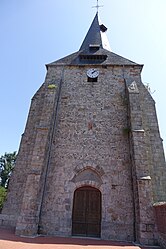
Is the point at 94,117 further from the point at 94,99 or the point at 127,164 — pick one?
the point at 127,164

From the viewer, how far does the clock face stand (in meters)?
12.1

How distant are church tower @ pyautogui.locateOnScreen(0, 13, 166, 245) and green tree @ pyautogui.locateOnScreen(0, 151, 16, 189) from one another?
1063 inches

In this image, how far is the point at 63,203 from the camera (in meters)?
8.63

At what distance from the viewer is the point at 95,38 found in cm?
1620

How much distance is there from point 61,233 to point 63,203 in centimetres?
122

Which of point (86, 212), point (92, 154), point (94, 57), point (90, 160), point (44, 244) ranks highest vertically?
point (94, 57)

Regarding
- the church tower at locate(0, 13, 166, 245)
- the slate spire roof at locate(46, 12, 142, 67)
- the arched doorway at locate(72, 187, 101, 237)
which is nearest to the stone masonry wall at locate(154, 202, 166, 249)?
the church tower at locate(0, 13, 166, 245)

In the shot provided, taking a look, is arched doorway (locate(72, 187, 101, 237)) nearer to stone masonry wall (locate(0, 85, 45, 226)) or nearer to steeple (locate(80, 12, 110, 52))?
stone masonry wall (locate(0, 85, 45, 226))

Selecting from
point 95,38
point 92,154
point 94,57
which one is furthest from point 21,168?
point 95,38

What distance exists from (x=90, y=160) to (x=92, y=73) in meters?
5.96

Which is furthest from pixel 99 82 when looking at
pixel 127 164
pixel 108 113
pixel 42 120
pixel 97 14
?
pixel 97 14

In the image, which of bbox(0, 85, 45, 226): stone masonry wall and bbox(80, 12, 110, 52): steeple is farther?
bbox(80, 12, 110, 52): steeple

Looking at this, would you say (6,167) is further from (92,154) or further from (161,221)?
(161,221)

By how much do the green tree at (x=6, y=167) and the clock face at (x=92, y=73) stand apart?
2817cm
